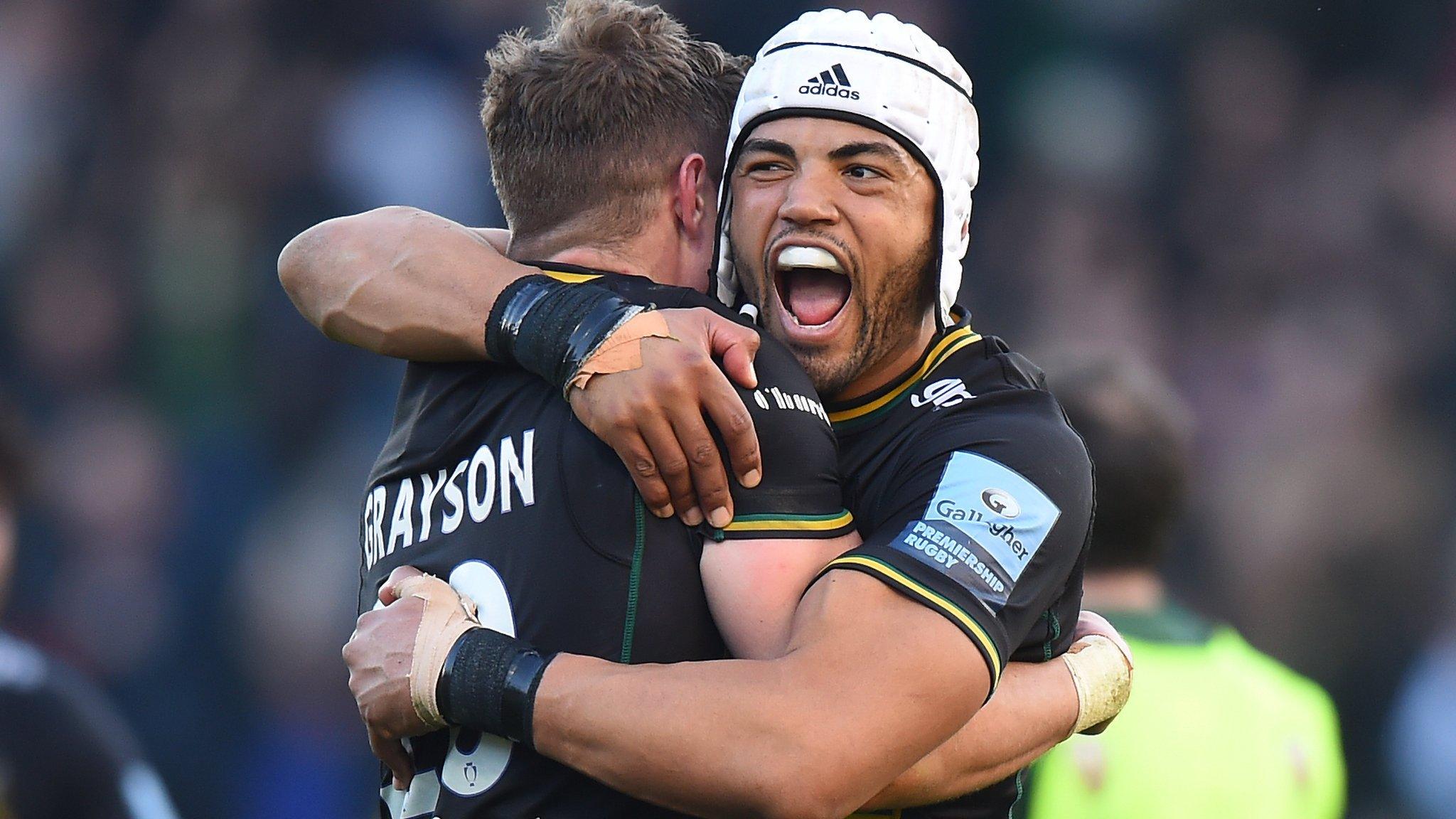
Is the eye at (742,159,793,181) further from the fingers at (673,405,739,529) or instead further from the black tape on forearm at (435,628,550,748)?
the black tape on forearm at (435,628,550,748)

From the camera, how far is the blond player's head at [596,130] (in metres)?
3.00

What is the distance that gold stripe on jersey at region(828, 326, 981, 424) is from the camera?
10.3 ft

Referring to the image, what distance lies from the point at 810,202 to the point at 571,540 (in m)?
0.88

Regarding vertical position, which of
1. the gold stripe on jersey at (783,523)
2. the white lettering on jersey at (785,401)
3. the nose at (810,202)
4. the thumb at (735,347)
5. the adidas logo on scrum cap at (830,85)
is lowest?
the gold stripe on jersey at (783,523)

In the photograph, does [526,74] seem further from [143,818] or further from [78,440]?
[78,440]

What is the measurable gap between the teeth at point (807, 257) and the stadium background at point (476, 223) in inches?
184

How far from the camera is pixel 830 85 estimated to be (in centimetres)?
318

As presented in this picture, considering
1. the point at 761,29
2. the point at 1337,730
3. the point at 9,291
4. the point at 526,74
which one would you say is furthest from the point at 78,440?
the point at 1337,730

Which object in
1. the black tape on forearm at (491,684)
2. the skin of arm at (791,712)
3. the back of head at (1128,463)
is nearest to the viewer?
the skin of arm at (791,712)

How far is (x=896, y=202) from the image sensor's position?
320 centimetres

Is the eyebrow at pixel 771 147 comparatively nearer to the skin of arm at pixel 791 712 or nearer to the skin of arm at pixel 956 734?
the skin of arm at pixel 956 734

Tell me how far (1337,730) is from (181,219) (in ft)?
19.5

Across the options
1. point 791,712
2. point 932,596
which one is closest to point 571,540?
point 791,712

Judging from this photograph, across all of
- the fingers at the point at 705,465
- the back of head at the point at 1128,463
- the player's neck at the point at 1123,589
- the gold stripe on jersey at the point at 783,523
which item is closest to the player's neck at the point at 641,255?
the fingers at the point at 705,465
